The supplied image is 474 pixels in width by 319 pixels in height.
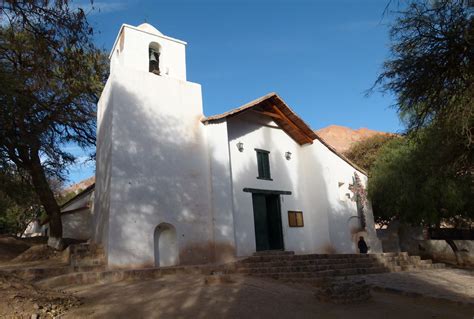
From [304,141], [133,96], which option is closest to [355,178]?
[304,141]

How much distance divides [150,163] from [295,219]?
263 inches

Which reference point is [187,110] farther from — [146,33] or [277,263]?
[277,263]

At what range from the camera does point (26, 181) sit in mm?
16125

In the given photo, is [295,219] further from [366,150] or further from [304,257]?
[366,150]

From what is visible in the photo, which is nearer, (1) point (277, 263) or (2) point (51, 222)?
(1) point (277, 263)

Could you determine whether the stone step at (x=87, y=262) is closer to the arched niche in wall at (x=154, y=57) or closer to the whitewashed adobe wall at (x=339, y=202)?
the arched niche in wall at (x=154, y=57)

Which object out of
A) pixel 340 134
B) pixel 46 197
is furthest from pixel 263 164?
pixel 340 134

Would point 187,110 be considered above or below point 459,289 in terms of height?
above

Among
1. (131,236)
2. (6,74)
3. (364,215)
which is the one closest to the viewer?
(6,74)

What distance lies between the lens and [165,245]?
1272 centimetres

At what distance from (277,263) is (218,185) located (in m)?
3.34

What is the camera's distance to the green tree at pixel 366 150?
2706 cm

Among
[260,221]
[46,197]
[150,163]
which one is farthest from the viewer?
[46,197]

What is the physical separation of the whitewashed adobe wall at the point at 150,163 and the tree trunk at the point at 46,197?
10.1 feet
